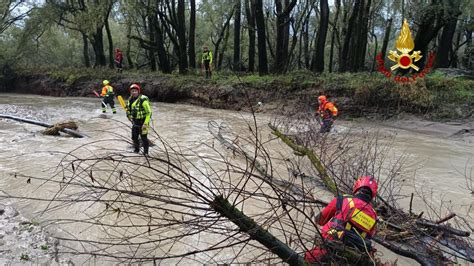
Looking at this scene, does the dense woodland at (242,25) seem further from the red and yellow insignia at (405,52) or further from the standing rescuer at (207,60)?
the red and yellow insignia at (405,52)

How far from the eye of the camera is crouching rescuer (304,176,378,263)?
3050 millimetres

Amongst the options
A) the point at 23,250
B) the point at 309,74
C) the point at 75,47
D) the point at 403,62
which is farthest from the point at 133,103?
the point at 75,47

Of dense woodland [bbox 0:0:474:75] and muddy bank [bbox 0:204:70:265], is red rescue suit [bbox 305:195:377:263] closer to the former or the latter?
muddy bank [bbox 0:204:70:265]

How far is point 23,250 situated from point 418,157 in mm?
8776

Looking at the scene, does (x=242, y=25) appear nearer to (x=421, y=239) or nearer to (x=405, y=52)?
(x=405, y=52)

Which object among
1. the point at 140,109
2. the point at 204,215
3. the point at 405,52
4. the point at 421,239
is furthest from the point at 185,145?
the point at 405,52

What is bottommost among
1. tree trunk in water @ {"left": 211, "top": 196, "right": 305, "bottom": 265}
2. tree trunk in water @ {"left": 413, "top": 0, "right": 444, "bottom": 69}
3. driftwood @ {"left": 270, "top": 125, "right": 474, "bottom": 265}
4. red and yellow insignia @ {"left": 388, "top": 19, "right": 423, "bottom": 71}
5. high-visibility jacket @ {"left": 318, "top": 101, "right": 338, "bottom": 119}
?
driftwood @ {"left": 270, "top": 125, "right": 474, "bottom": 265}

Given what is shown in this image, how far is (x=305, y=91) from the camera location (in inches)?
653

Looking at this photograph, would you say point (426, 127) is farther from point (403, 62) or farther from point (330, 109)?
point (330, 109)

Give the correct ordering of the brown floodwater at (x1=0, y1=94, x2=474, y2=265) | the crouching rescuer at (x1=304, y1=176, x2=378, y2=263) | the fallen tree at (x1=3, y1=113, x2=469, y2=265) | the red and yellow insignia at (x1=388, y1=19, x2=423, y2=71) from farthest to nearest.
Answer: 1. the red and yellow insignia at (x1=388, y1=19, x2=423, y2=71)
2. the brown floodwater at (x1=0, y1=94, x2=474, y2=265)
3. the crouching rescuer at (x1=304, y1=176, x2=378, y2=263)
4. the fallen tree at (x1=3, y1=113, x2=469, y2=265)

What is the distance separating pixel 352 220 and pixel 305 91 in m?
13.4

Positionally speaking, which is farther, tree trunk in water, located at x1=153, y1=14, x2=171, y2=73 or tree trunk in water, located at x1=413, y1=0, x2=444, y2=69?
tree trunk in water, located at x1=153, y1=14, x2=171, y2=73

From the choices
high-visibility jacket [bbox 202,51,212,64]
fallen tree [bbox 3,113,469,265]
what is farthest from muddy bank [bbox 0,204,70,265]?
high-visibility jacket [bbox 202,51,212,64]

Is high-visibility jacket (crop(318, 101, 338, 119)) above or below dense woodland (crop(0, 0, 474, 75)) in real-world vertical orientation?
below
